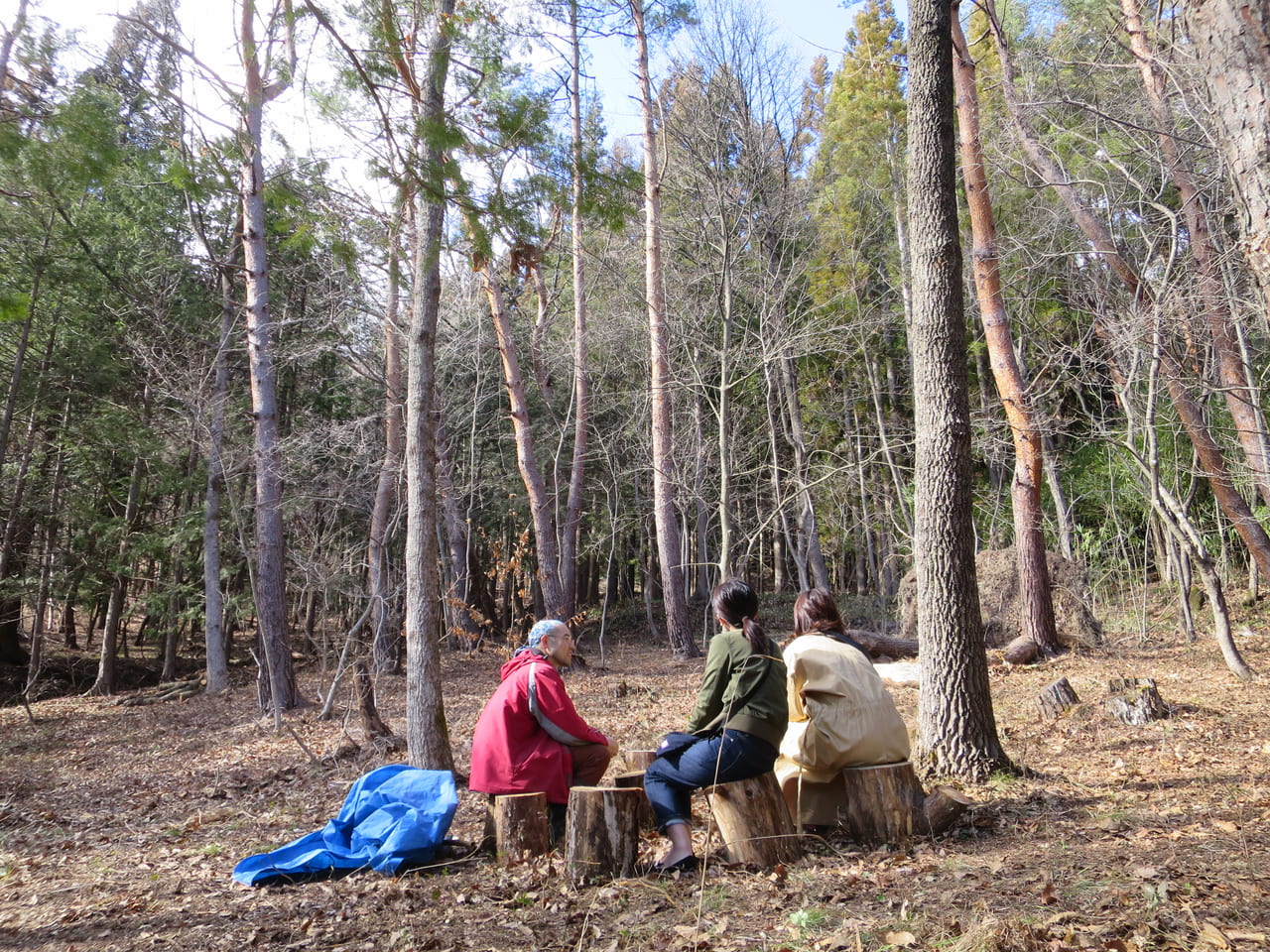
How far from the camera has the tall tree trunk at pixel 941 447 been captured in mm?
4973

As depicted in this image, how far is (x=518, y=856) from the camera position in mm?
4145

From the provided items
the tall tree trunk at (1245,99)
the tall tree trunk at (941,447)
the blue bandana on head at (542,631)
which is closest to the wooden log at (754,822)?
the blue bandana on head at (542,631)

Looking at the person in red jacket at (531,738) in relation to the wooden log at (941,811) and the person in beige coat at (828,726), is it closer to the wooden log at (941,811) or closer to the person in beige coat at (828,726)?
the person in beige coat at (828,726)

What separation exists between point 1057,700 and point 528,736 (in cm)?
482

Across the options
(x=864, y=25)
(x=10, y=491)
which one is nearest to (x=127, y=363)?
(x=10, y=491)

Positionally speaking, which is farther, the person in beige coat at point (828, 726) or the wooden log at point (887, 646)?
the wooden log at point (887, 646)

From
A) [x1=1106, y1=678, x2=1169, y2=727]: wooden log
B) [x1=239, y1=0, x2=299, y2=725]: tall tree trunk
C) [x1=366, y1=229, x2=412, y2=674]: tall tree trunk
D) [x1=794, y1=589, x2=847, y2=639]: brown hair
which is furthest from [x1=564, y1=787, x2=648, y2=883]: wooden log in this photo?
[x1=366, y1=229, x2=412, y2=674]: tall tree trunk

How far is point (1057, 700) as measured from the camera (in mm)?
6812

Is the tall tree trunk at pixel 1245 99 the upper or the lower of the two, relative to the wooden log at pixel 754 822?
upper

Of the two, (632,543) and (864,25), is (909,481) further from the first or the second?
(864,25)

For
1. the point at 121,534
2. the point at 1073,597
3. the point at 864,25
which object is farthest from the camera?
the point at 864,25

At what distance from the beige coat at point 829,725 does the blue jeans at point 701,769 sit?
0.32m

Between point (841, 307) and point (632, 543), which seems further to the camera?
point (632, 543)

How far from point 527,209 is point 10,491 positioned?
13.2 metres
